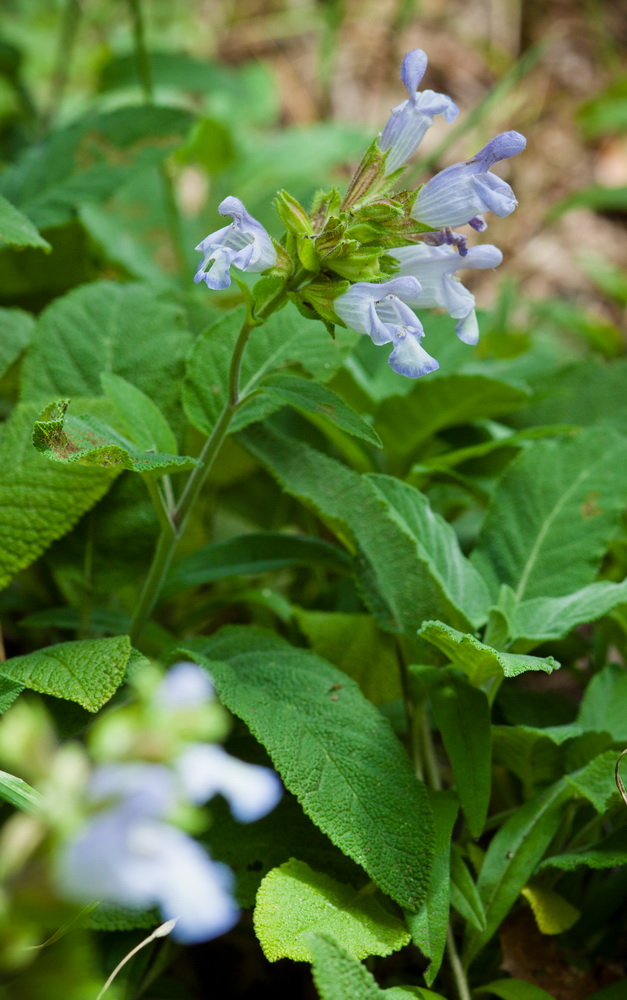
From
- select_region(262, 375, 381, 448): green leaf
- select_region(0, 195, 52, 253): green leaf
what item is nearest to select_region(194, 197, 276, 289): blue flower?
select_region(262, 375, 381, 448): green leaf

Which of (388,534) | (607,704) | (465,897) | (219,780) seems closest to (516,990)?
(465,897)

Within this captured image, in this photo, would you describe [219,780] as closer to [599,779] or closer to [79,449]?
[79,449]

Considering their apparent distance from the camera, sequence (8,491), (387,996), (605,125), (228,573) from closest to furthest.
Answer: (387,996), (8,491), (228,573), (605,125)

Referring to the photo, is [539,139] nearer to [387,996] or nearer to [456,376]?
[456,376]

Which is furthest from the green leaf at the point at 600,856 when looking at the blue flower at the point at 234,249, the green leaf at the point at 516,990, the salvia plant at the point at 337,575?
the blue flower at the point at 234,249

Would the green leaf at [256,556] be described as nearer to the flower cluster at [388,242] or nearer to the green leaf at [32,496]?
the green leaf at [32,496]

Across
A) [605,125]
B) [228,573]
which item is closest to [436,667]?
[228,573]
